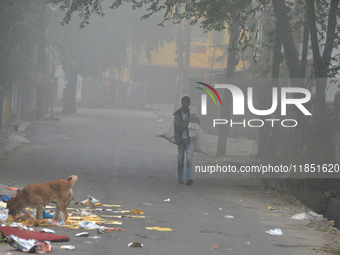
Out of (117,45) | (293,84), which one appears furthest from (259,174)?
(117,45)

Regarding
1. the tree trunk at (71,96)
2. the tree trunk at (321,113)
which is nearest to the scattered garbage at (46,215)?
the tree trunk at (321,113)

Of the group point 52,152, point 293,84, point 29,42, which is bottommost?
point 52,152

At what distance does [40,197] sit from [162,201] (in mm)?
2963

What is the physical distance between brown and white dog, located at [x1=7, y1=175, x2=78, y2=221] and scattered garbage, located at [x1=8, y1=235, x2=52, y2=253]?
3.14 ft

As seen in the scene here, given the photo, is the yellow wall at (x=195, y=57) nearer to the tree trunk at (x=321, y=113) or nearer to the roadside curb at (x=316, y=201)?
the tree trunk at (x=321, y=113)

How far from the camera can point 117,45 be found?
40.4m

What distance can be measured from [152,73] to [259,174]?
156 ft

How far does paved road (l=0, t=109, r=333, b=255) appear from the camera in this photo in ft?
20.1

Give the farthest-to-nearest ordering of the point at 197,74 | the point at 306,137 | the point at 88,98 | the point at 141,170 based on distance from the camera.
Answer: the point at 197,74 → the point at 88,98 → the point at 141,170 → the point at 306,137

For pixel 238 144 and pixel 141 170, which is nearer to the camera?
pixel 141 170

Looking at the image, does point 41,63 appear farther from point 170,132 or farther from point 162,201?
point 162,201

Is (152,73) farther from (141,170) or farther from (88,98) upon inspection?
(141,170)

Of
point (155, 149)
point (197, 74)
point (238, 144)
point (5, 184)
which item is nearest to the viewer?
point (5, 184)

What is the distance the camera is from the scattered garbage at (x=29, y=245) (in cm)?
530
